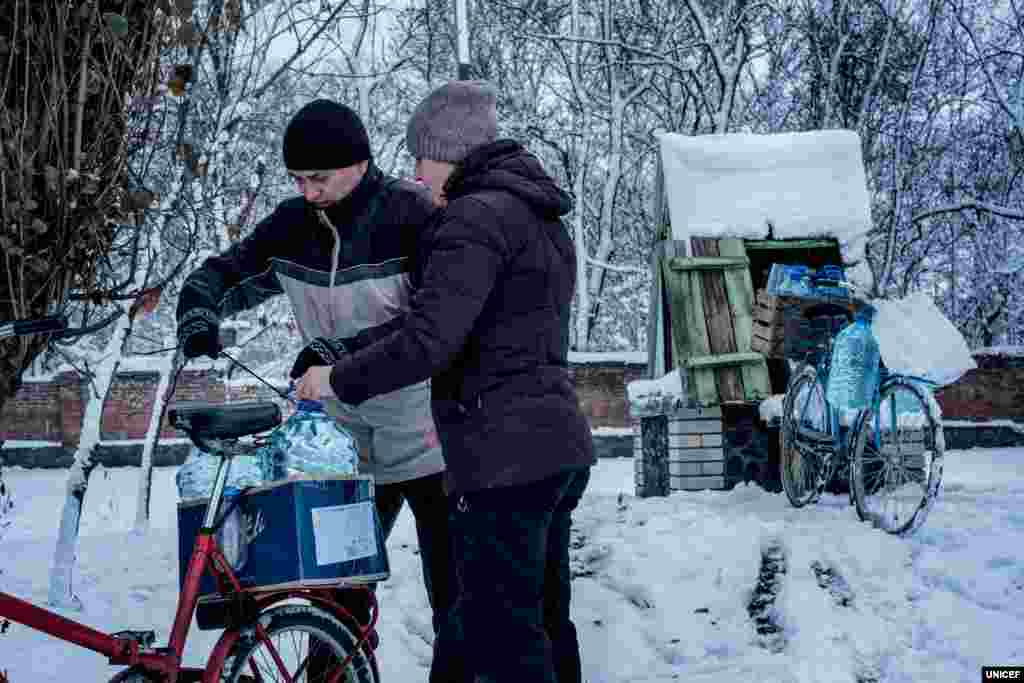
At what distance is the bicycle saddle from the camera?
10.3 feet

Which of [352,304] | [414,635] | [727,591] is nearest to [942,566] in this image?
[727,591]

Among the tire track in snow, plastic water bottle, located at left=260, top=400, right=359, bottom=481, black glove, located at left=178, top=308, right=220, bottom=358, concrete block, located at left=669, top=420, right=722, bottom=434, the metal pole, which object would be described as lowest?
the tire track in snow

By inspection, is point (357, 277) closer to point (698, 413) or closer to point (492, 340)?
point (492, 340)

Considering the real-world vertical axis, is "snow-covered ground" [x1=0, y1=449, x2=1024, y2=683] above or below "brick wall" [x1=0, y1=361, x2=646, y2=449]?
below

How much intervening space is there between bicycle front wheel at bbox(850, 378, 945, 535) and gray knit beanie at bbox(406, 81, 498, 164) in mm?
4597

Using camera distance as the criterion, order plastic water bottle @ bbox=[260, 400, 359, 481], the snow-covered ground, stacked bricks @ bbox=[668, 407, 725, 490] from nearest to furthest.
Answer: plastic water bottle @ bbox=[260, 400, 359, 481] < the snow-covered ground < stacked bricks @ bbox=[668, 407, 725, 490]

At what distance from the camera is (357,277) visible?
3777 mm

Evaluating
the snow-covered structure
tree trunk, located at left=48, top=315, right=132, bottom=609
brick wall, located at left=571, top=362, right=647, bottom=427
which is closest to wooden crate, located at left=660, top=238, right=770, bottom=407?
the snow-covered structure

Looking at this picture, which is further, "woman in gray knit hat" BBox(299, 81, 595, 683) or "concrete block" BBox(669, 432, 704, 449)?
"concrete block" BBox(669, 432, 704, 449)

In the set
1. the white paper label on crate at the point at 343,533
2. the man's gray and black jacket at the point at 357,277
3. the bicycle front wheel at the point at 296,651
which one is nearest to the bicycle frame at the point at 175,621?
the bicycle front wheel at the point at 296,651

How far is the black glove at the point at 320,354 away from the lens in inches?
136

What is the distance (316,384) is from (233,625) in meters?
0.69

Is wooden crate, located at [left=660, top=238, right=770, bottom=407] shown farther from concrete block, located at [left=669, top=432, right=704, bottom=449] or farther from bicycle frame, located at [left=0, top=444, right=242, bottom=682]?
bicycle frame, located at [left=0, top=444, right=242, bottom=682]

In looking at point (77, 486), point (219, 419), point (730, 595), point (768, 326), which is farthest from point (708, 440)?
point (219, 419)
